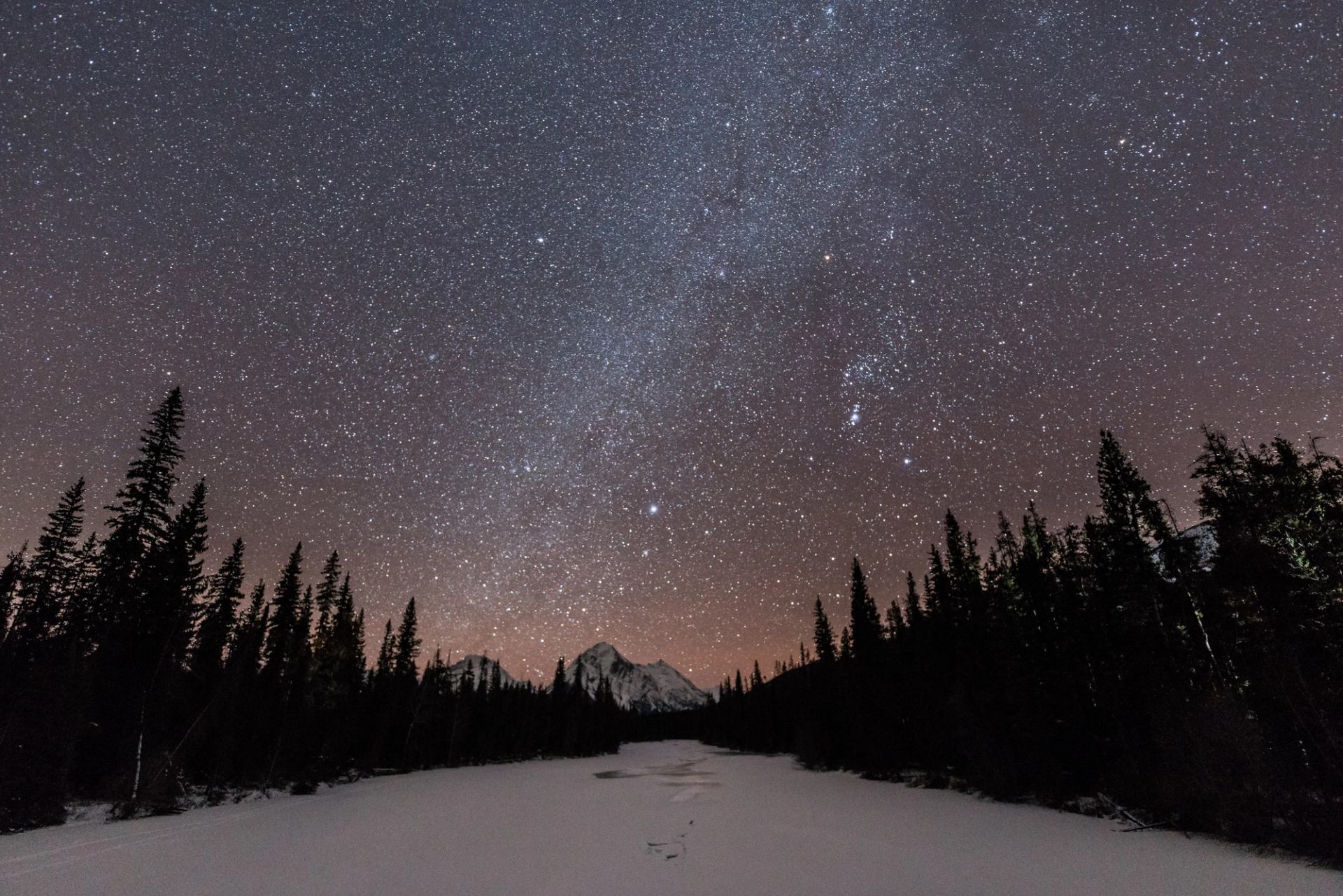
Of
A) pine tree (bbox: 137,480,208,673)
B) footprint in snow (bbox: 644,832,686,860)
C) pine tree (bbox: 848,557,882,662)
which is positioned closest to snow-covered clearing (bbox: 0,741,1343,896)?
footprint in snow (bbox: 644,832,686,860)

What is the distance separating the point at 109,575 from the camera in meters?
31.3

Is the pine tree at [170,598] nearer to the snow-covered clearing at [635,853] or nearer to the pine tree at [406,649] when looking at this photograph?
the snow-covered clearing at [635,853]

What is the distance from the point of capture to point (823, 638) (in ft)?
283

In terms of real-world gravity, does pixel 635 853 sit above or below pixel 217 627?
below

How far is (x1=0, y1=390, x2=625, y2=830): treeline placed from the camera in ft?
71.4

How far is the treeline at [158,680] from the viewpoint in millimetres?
21750

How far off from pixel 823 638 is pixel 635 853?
7559 cm

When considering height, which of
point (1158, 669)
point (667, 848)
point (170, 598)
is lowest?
point (667, 848)

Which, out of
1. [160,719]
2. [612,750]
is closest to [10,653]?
[160,719]

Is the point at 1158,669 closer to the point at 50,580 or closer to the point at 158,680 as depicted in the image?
the point at 158,680

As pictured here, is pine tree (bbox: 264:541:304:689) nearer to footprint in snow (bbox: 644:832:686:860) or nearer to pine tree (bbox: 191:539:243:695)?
pine tree (bbox: 191:539:243:695)

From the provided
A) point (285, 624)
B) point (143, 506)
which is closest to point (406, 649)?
point (285, 624)

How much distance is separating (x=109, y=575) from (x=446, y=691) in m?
50.6

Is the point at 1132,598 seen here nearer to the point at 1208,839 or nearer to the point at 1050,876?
the point at 1208,839
